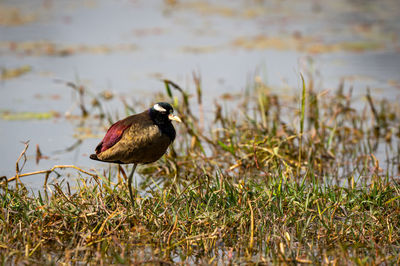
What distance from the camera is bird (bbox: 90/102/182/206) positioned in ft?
14.3

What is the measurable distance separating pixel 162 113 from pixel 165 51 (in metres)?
7.54

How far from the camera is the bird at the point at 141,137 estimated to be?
436cm

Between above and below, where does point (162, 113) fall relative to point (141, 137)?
above

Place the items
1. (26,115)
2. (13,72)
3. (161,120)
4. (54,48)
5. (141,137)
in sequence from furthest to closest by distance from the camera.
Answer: (54,48) < (13,72) < (26,115) < (161,120) < (141,137)

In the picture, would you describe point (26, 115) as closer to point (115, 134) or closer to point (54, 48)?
point (115, 134)

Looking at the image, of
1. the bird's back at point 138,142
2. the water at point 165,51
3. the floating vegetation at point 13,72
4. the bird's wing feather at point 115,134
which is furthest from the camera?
the floating vegetation at point 13,72

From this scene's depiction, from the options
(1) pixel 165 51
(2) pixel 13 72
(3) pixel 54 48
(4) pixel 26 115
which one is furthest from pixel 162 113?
(3) pixel 54 48

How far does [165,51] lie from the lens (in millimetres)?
11836

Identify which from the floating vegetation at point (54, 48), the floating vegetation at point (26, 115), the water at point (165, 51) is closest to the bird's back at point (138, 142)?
the water at point (165, 51)

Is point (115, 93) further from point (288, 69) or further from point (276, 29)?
point (276, 29)

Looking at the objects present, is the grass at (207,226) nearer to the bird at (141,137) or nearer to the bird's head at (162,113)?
the bird at (141,137)

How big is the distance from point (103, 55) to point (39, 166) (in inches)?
219

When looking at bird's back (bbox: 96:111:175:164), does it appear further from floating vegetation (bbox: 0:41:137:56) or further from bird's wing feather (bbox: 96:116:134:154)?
floating vegetation (bbox: 0:41:137:56)

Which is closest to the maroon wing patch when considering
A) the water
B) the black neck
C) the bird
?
the bird
